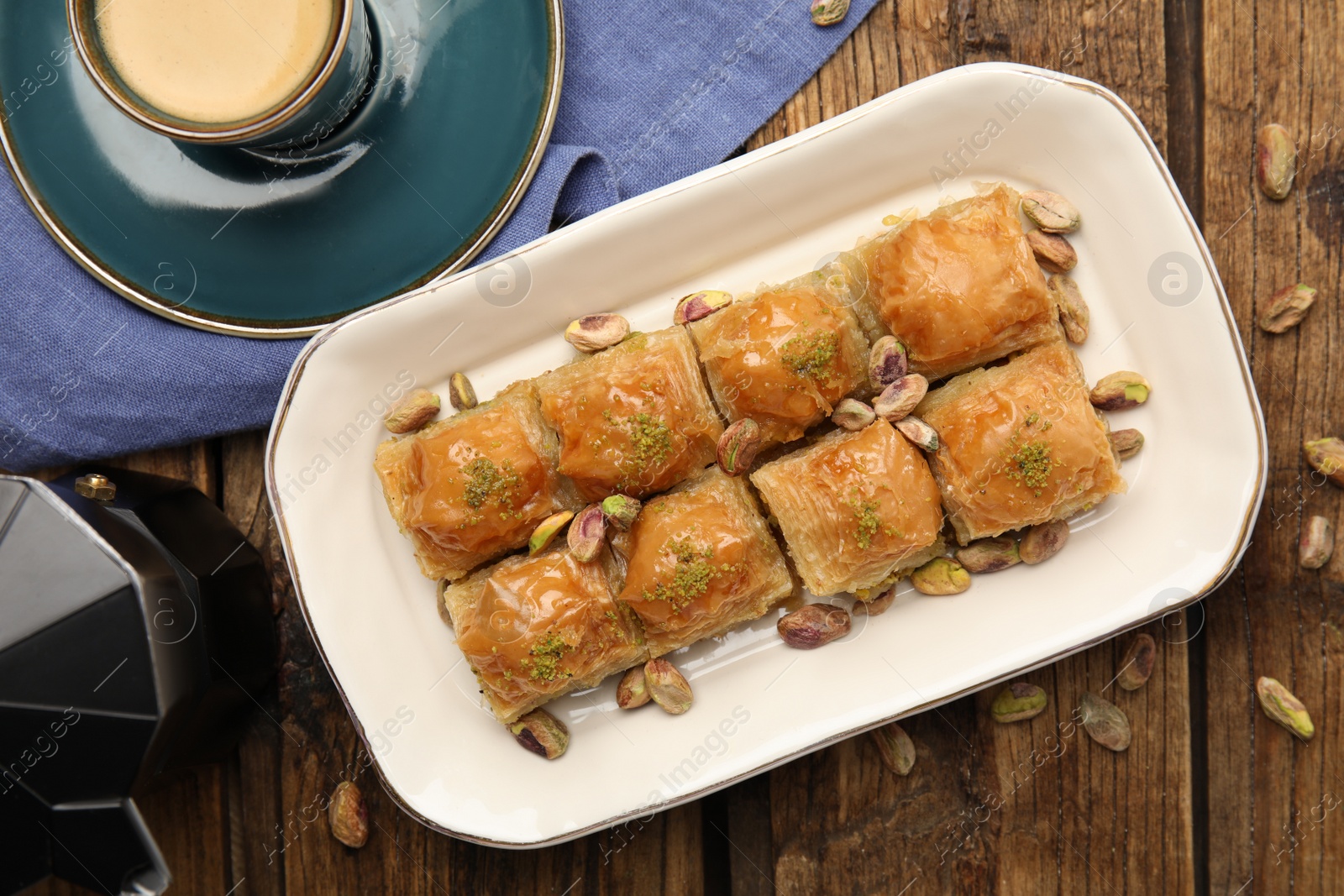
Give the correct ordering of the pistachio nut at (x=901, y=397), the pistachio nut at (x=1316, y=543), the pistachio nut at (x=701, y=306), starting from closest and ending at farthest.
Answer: the pistachio nut at (x=901, y=397) → the pistachio nut at (x=701, y=306) → the pistachio nut at (x=1316, y=543)

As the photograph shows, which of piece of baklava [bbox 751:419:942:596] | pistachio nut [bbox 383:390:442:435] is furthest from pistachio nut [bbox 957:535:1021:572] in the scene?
pistachio nut [bbox 383:390:442:435]

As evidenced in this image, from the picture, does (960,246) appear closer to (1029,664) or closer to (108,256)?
(1029,664)

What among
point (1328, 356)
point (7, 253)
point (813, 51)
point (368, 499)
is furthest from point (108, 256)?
point (1328, 356)

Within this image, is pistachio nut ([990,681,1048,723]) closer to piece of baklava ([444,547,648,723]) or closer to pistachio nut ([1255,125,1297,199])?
piece of baklava ([444,547,648,723])

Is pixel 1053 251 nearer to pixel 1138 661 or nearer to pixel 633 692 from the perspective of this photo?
pixel 1138 661

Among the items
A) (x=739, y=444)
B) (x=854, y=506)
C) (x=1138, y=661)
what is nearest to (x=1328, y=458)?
(x=1138, y=661)

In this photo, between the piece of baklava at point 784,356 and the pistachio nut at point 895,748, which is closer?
the piece of baklava at point 784,356

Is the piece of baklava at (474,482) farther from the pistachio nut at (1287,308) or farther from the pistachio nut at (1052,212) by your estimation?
the pistachio nut at (1287,308)

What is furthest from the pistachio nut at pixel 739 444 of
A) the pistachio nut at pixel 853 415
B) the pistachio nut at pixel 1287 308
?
the pistachio nut at pixel 1287 308
